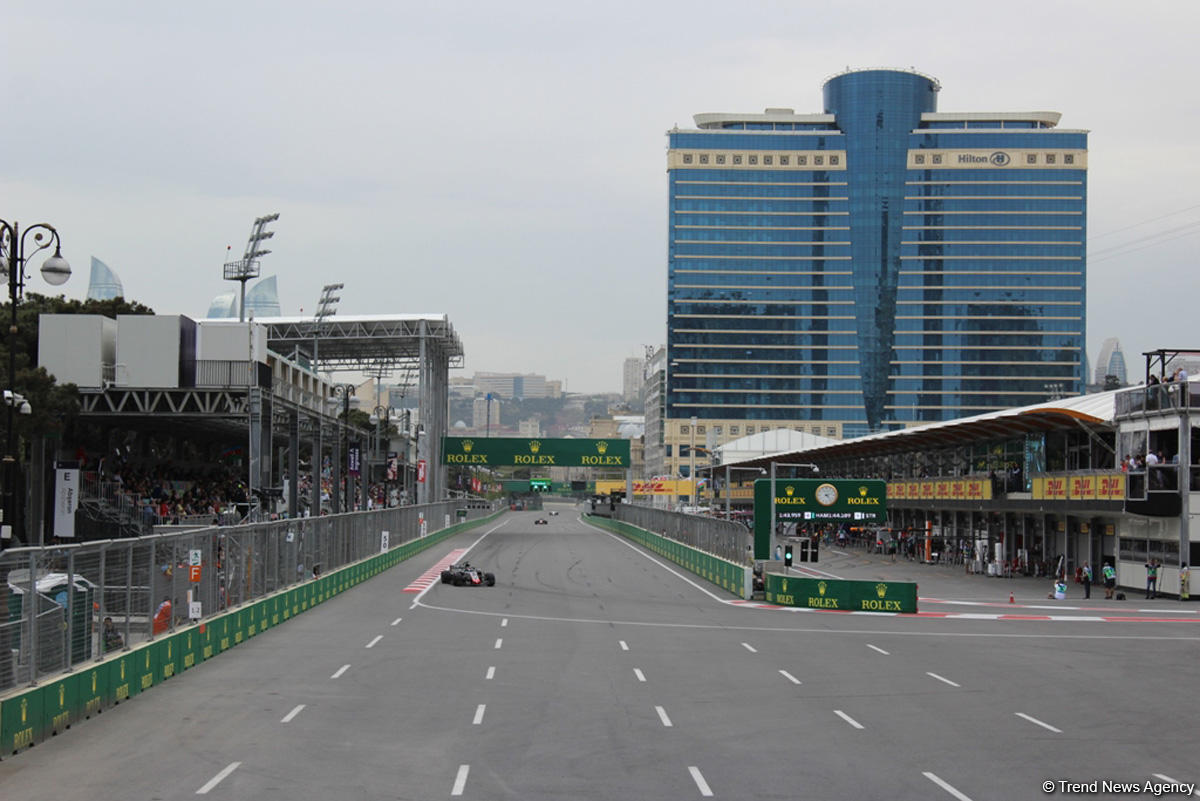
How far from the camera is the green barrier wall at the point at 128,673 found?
1670 centimetres

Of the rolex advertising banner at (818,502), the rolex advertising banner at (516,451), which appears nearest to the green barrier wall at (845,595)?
the rolex advertising banner at (818,502)

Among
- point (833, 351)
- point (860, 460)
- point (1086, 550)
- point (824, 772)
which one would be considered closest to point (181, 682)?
point (824, 772)

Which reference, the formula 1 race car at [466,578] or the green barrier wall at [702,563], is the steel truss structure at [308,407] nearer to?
the formula 1 race car at [466,578]

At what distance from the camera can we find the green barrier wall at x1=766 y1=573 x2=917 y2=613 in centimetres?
4197

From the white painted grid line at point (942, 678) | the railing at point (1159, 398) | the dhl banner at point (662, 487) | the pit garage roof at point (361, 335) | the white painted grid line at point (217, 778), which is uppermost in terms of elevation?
the pit garage roof at point (361, 335)

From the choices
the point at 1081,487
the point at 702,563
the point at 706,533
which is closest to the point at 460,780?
the point at 1081,487

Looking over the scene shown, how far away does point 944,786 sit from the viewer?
15.1 metres

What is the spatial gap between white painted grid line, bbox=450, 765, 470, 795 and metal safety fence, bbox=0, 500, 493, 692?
6350 millimetres

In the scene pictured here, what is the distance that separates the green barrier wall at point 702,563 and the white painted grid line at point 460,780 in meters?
30.8

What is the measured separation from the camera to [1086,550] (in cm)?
5459

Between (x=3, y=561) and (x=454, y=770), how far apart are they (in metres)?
6.57

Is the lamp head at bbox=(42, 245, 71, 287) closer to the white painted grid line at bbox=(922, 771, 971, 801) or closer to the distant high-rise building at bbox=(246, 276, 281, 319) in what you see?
the white painted grid line at bbox=(922, 771, 971, 801)

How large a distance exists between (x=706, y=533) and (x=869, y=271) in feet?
448

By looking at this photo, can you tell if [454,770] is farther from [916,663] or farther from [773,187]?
[773,187]
